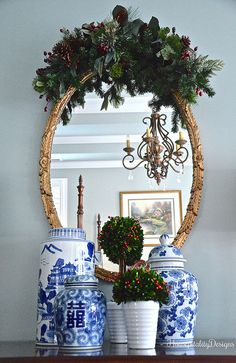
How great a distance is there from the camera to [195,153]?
73.2 inches

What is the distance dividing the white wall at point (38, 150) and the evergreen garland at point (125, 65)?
12 cm

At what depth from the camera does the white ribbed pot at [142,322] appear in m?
1.27

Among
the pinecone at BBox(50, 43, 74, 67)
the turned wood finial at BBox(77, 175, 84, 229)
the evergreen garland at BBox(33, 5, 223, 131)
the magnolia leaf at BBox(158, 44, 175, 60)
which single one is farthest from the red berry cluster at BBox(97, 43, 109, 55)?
the turned wood finial at BBox(77, 175, 84, 229)

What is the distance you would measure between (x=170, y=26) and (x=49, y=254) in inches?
44.7

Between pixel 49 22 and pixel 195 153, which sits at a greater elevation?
pixel 49 22

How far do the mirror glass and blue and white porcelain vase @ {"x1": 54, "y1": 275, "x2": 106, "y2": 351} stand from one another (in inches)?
18.6

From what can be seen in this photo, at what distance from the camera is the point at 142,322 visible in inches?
50.1

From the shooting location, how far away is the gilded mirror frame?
→ 178 cm

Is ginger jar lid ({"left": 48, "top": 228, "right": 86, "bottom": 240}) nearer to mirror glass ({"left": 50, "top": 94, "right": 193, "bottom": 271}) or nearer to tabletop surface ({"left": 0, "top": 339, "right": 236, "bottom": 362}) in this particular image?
mirror glass ({"left": 50, "top": 94, "right": 193, "bottom": 271})

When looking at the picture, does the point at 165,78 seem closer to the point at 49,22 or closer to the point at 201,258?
the point at 49,22

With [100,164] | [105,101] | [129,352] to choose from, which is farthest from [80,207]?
[129,352]

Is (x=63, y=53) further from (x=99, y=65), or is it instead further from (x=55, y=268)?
(x=55, y=268)

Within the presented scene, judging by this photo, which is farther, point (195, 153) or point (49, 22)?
point (49, 22)

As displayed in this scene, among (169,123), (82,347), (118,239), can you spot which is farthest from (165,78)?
(82,347)
